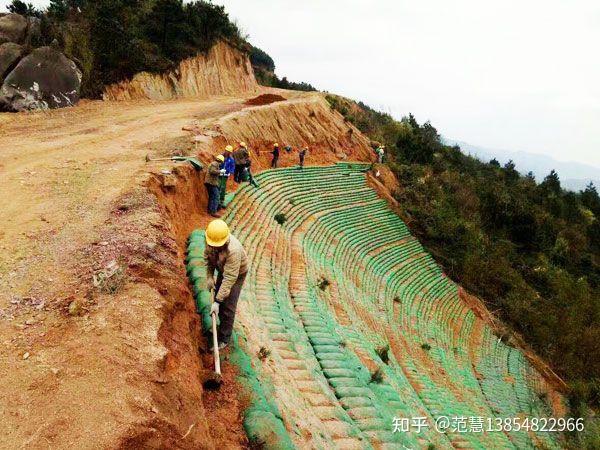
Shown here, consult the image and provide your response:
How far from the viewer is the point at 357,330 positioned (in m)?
9.10

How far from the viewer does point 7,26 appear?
1317 centimetres

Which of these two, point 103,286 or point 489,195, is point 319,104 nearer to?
point 489,195

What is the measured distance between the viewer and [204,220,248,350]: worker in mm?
4414

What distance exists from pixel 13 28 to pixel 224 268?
44.3 ft

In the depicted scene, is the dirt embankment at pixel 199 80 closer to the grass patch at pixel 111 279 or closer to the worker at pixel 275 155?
the worker at pixel 275 155

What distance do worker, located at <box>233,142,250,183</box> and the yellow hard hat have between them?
6.84 m

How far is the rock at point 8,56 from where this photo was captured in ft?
39.5

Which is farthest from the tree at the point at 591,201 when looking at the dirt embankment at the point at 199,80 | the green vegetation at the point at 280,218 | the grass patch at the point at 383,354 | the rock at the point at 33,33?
the rock at the point at 33,33

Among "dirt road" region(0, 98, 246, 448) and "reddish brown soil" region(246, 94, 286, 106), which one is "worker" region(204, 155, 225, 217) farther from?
"reddish brown soil" region(246, 94, 286, 106)

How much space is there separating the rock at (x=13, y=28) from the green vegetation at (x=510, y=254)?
14.3m

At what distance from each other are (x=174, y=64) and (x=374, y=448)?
17.4 m

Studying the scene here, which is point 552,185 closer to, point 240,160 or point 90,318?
point 240,160

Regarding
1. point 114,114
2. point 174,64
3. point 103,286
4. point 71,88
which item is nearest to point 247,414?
point 103,286

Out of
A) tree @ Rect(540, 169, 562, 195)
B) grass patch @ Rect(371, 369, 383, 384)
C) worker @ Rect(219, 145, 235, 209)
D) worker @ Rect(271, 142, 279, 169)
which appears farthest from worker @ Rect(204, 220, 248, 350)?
tree @ Rect(540, 169, 562, 195)
